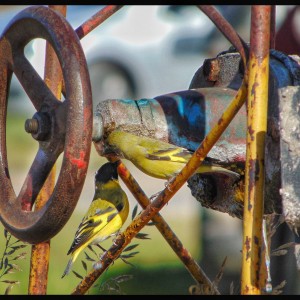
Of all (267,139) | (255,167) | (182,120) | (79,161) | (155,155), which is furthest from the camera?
(155,155)

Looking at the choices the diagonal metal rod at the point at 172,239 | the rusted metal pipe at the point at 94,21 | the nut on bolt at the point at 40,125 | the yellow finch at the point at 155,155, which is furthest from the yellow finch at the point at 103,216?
the nut on bolt at the point at 40,125

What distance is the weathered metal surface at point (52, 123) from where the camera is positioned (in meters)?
2.46

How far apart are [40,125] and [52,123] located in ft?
0.14

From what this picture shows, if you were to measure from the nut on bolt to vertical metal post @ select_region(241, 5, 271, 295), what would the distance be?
0.65 meters

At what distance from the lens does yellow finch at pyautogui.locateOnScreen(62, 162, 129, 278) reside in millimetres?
3924

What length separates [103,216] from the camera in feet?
12.9

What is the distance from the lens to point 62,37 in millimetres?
2539

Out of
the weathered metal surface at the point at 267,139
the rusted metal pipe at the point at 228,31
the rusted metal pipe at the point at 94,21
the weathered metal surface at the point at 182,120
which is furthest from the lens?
the rusted metal pipe at the point at 94,21

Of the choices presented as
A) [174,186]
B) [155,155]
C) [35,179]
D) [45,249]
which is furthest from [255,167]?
[155,155]

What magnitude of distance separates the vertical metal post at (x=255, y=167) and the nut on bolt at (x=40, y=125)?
0.65 meters

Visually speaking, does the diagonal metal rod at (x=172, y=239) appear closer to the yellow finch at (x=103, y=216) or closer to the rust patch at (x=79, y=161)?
the yellow finch at (x=103, y=216)

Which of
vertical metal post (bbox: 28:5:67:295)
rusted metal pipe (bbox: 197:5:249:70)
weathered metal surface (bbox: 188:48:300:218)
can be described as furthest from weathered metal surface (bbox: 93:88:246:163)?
rusted metal pipe (bbox: 197:5:249:70)

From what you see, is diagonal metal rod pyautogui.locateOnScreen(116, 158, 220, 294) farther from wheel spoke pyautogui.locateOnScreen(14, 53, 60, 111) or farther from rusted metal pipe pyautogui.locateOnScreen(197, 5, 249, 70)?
rusted metal pipe pyautogui.locateOnScreen(197, 5, 249, 70)

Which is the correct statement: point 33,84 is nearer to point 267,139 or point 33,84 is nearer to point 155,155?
point 267,139
